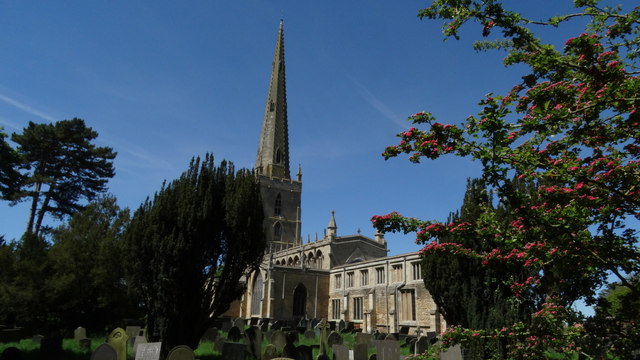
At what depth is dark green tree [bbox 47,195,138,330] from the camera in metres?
18.3

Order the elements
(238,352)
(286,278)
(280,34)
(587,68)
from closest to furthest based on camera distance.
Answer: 1. (587,68)
2. (238,352)
3. (286,278)
4. (280,34)

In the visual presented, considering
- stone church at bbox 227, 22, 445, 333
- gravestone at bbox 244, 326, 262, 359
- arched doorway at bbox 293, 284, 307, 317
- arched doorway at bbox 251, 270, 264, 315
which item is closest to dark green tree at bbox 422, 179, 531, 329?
gravestone at bbox 244, 326, 262, 359

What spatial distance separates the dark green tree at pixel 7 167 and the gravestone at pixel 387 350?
14.2m

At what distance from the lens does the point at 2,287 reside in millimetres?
17562

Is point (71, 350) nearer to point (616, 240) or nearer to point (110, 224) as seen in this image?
point (110, 224)

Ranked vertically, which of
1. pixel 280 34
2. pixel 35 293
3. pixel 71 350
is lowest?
pixel 71 350

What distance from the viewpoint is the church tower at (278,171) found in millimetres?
56456

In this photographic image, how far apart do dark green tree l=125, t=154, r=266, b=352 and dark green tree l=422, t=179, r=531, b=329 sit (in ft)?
17.8

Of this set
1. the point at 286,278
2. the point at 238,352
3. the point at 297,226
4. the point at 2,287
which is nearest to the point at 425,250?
the point at 238,352

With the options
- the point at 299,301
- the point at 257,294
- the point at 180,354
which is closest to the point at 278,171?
the point at 257,294

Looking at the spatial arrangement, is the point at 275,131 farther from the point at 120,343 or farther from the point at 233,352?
the point at 233,352

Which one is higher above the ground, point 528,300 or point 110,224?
point 110,224

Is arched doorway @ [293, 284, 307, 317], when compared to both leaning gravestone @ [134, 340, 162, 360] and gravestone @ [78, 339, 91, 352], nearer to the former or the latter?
gravestone @ [78, 339, 91, 352]

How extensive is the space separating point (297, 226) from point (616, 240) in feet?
173
